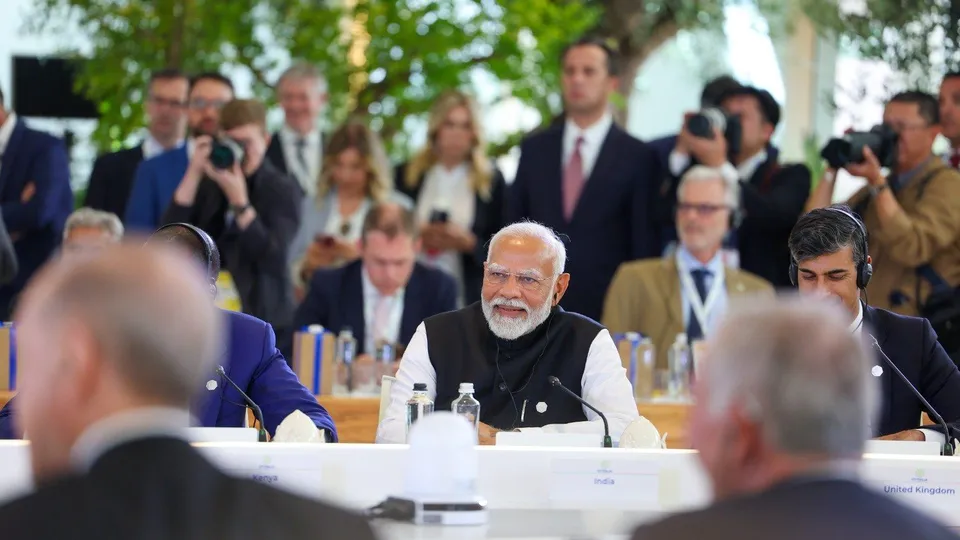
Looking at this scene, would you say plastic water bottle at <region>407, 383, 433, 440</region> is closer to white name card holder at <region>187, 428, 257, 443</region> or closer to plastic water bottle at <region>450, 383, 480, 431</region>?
plastic water bottle at <region>450, 383, 480, 431</region>

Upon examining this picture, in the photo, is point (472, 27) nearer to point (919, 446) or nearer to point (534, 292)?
point (534, 292)

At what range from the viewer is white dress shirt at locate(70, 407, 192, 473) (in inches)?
69.9

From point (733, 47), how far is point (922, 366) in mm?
5748

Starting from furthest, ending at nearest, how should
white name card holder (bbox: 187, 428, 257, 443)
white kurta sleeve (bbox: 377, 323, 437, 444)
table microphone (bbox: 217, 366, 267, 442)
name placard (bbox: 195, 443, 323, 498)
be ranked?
1. white kurta sleeve (bbox: 377, 323, 437, 444)
2. table microphone (bbox: 217, 366, 267, 442)
3. white name card holder (bbox: 187, 428, 257, 443)
4. name placard (bbox: 195, 443, 323, 498)

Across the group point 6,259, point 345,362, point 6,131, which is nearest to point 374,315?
point 345,362

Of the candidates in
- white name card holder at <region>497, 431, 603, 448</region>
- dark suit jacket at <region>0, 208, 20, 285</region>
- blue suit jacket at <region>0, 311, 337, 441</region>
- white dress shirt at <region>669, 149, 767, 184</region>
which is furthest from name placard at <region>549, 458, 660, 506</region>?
dark suit jacket at <region>0, 208, 20, 285</region>

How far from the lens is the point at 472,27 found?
8.37 m

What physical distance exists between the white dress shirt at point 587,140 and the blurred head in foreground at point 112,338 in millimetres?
4910

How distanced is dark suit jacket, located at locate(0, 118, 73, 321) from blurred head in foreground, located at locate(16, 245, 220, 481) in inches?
194

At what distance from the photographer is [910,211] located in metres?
6.05

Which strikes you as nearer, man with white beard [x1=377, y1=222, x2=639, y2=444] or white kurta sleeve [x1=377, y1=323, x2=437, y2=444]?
white kurta sleeve [x1=377, y1=323, x2=437, y2=444]

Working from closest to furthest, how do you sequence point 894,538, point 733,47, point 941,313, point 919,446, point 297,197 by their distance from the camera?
1. point 894,538
2. point 919,446
3. point 941,313
4. point 297,197
5. point 733,47

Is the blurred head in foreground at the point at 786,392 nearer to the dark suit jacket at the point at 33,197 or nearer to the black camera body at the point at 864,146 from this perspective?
the black camera body at the point at 864,146

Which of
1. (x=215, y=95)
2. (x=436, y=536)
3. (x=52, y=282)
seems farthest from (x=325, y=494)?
(x=215, y=95)
